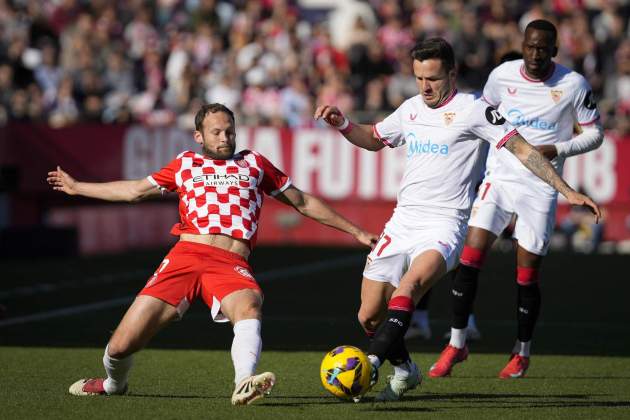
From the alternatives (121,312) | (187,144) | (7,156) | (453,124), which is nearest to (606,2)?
(187,144)

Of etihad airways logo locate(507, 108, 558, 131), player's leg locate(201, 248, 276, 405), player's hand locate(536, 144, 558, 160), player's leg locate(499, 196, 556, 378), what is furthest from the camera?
etihad airways logo locate(507, 108, 558, 131)

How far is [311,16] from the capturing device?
29.0 metres

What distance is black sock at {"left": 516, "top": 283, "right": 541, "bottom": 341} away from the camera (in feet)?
33.3

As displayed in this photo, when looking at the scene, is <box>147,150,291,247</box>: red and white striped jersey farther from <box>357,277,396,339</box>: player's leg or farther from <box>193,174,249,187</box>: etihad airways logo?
<box>357,277,396,339</box>: player's leg

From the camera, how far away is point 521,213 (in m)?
10.5

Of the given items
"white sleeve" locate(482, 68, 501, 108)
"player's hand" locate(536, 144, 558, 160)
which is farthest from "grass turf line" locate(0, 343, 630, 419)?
"white sleeve" locate(482, 68, 501, 108)

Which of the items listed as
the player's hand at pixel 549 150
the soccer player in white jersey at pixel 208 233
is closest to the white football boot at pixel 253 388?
→ the soccer player in white jersey at pixel 208 233

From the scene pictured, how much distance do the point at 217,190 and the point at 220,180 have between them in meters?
0.07

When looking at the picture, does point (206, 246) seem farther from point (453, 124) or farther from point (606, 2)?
point (606, 2)

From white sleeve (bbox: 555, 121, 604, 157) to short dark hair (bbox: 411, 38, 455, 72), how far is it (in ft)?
6.22

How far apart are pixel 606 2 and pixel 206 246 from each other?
757 inches

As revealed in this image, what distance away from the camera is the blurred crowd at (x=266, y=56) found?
24.7 meters

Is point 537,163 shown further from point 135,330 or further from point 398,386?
point 135,330

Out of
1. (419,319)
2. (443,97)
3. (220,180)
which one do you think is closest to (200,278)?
(220,180)
